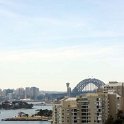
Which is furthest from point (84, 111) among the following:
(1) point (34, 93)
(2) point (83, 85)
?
(1) point (34, 93)

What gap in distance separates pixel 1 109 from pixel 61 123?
5207 centimetres

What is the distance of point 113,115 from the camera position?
2391cm

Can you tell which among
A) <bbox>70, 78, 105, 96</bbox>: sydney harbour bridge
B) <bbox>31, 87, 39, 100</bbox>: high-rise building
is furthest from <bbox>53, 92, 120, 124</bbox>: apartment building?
<bbox>31, 87, 39, 100</bbox>: high-rise building

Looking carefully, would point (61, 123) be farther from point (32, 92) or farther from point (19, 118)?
point (32, 92)

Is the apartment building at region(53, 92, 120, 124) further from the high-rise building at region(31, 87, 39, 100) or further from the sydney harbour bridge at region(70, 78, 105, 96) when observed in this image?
the high-rise building at region(31, 87, 39, 100)

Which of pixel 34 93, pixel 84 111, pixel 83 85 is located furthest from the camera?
pixel 34 93

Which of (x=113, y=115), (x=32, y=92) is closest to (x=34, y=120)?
(x=113, y=115)

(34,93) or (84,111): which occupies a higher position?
(34,93)

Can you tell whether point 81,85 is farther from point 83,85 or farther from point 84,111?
point 84,111

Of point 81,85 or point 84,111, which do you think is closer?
point 84,111

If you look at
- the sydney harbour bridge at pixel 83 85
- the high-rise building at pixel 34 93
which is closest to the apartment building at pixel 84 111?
the sydney harbour bridge at pixel 83 85

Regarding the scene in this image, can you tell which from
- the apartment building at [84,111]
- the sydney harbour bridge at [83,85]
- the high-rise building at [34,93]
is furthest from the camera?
the high-rise building at [34,93]

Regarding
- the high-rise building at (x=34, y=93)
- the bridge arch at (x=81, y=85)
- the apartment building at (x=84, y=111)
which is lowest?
the apartment building at (x=84, y=111)

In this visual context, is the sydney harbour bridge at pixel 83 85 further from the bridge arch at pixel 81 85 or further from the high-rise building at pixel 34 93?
the high-rise building at pixel 34 93
